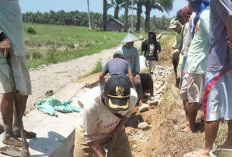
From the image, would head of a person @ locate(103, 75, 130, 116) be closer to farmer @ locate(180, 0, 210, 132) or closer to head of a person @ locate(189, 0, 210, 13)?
farmer @ locate(180, 0, 210, 132)

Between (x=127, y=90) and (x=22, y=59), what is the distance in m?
1.37

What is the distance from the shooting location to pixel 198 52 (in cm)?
384

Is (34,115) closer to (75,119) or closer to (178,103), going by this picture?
(75,119)

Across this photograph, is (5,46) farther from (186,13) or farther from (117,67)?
(186,13)

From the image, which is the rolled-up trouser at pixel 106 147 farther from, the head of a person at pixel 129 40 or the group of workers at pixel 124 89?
the head of a person at pixel 129 40

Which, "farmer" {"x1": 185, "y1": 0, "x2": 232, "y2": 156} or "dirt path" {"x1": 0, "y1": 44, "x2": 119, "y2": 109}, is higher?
"farmer" {"x1": 185, "y1": 0, "x2": 232, "y2": 156}

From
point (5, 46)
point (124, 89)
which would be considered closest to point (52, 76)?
point (5, 46)

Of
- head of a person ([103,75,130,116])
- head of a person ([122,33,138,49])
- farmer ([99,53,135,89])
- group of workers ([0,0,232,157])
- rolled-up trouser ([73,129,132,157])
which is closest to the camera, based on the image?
head of a person ([103,75,130,116])

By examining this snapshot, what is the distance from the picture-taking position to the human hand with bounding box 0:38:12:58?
10.5 ft

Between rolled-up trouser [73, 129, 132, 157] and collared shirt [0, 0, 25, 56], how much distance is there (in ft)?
3.41

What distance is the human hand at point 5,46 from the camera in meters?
3.20

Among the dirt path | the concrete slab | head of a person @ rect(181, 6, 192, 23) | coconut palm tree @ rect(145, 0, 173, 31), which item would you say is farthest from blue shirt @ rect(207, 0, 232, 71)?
coconut palm tree @ rect(145, 0, 173, 31)

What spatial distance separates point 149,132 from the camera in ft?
19.2

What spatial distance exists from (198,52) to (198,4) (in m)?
0.56
